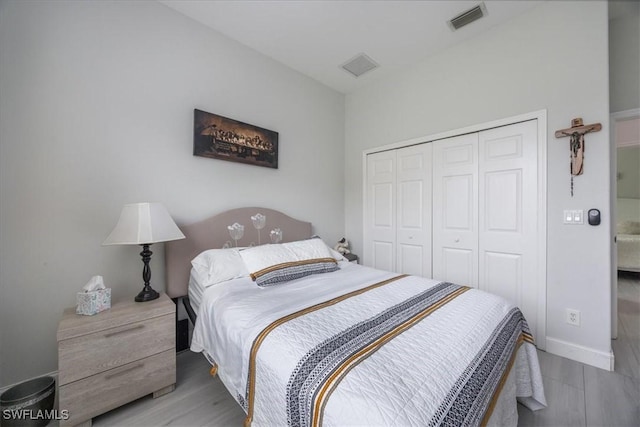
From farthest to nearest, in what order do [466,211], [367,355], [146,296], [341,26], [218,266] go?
[466,211], [341,26], [218,266], [146,296], [367,355]

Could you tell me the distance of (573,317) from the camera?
205 centimetres

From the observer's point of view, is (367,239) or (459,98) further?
(367,239)

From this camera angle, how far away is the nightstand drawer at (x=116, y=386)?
1.35 m

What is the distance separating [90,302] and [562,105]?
3.63 m

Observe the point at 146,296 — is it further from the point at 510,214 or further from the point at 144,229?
the point at 510,214

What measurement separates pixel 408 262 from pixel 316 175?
155 centimetres

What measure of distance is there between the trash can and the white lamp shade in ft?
2.76

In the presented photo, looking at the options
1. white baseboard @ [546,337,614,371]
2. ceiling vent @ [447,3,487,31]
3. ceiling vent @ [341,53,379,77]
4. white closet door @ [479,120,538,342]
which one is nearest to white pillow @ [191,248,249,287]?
white closet door @ [479,120,538,342]

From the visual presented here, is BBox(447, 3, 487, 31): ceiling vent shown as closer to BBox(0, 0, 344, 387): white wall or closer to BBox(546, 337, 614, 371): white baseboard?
BBox(0, 0, 344, 387): white wall

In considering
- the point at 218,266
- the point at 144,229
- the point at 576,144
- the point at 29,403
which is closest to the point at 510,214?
the point at 576,144

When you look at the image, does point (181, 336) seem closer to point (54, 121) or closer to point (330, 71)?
point (54, 121)

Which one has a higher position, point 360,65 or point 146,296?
point 360,65

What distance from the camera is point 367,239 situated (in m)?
3.46

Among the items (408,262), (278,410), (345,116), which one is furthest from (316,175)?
(278,410)
